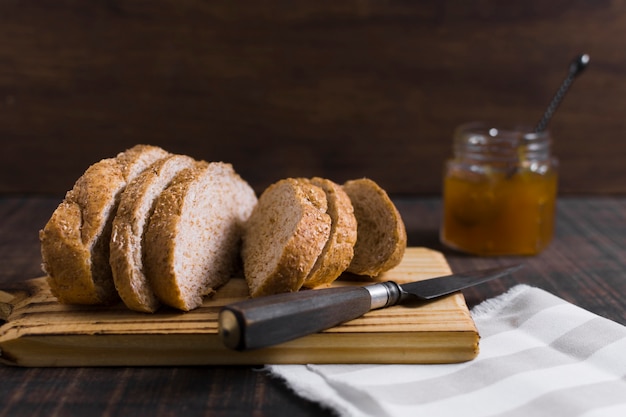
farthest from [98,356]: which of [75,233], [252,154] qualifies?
[252,154]

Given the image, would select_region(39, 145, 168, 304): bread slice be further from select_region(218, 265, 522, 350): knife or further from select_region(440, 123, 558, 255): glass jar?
select_region(440, 123, 558, 255): glass jar

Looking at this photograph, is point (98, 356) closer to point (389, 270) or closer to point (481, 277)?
point (389, 270)

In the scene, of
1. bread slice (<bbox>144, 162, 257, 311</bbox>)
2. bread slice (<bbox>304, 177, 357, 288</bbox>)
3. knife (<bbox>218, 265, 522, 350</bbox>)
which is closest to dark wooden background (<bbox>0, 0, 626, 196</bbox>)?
bread slice (<bbox>144, 162, 257, 311</bbox>)

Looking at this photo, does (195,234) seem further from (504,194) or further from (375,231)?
(504,194)

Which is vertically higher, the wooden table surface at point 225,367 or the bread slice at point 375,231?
the bread slice at point 375,231

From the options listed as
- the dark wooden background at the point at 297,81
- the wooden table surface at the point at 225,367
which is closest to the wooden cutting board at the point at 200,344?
the wooden table surface at the point at 225,367

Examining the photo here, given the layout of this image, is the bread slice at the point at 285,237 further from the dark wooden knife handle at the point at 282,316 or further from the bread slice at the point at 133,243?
the bread slice at the point at 133,243

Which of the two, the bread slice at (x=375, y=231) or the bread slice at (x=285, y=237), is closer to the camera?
the bread slice at (x=285, y=237)

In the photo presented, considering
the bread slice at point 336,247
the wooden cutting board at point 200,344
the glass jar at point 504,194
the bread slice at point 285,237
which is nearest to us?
the wooden cutting board at point 200,344
